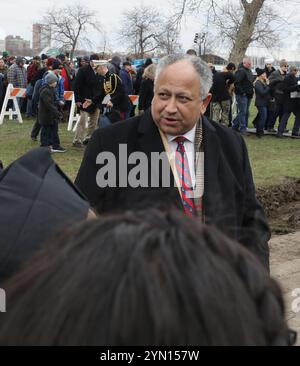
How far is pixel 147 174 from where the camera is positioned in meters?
2.91

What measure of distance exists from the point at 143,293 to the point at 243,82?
15354 millimetres

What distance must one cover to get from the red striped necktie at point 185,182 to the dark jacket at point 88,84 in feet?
32.9

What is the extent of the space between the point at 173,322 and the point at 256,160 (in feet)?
39.5

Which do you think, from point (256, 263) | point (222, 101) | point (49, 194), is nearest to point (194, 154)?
point (49, 194)

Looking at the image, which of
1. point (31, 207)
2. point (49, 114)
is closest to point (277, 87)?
point (49, 114)

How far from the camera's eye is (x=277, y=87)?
56.4 ft

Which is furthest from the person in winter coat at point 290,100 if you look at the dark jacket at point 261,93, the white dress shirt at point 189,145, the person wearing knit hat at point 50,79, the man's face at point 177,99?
the white dress shirt at point 189,145

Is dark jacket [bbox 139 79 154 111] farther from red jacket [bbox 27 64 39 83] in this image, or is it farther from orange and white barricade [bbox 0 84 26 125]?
red jacket [bbox 27 64 39 83]

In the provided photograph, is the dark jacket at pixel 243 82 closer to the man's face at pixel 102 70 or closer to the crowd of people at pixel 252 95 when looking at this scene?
the crowd of people at pixel 252 95

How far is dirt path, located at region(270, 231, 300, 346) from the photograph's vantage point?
538cm

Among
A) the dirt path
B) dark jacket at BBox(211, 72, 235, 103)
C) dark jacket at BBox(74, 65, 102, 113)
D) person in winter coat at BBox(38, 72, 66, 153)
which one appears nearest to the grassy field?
person in winter coat at BBox(38, 72, 66, 153)

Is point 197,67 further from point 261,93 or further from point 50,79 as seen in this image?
point 261,93

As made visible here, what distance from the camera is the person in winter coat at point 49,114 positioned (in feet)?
39.8
